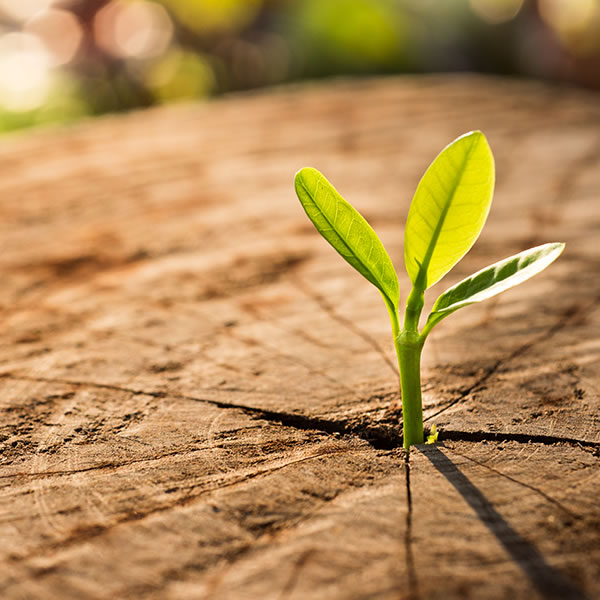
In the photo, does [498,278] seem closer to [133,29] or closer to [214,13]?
[133,29]

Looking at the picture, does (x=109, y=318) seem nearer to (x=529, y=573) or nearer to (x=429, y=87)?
(x=529, y=573)

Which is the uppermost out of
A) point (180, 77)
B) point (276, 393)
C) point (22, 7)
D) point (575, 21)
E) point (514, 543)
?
point (22, 7)

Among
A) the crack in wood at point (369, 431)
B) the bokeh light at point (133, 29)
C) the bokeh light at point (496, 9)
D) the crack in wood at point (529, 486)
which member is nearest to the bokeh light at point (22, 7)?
the bokeh light at point (133, 29)

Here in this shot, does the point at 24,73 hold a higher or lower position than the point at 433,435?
higher

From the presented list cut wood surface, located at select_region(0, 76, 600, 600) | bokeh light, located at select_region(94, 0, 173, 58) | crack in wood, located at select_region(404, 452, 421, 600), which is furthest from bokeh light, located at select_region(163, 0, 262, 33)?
crack in wood, located at select_region(404, 452, 421, 600)

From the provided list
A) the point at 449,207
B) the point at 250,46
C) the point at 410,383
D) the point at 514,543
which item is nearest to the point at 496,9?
the point at 250,46
